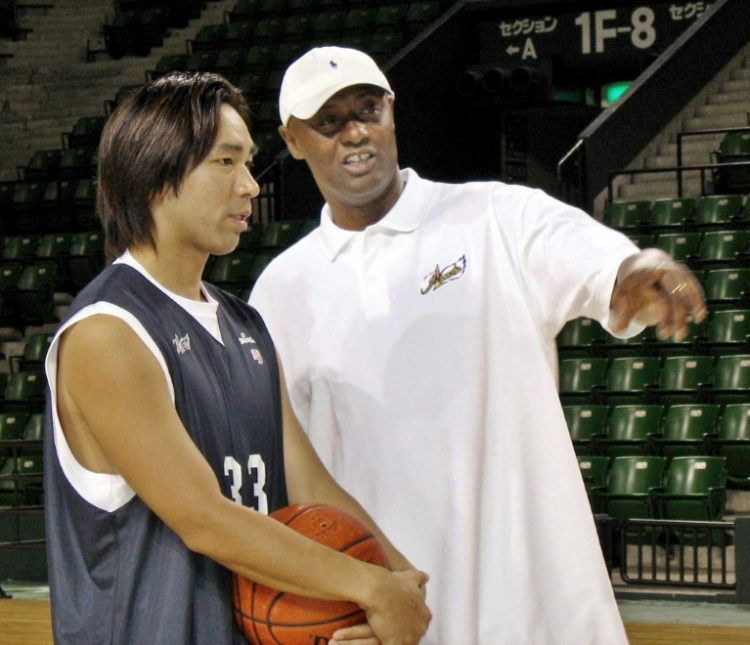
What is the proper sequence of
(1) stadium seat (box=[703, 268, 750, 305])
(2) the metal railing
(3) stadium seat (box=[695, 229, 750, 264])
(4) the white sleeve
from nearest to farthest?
1. (4) the white sleeve
2. (2) the metal railing
3. (1) stadium seat (box=[703, 268, 750, 305])
4. (3) stadium seat (box=[695, 229, 750, 264])

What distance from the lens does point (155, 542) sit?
200 centimetres

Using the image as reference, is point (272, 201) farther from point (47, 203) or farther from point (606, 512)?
point (606, 512)

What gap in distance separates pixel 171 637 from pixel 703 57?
12.9 meters

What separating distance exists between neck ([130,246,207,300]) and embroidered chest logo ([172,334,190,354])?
9 centimetres

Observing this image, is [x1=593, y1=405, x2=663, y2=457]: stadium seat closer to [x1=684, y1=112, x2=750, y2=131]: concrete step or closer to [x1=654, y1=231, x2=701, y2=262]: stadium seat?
[x1=654, y1=231, x2=701, y2=262]: stadium seat

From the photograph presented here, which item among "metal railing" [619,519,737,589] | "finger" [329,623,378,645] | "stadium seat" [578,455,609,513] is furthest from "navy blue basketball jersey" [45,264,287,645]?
"stadium seat" [578,455,609,513]

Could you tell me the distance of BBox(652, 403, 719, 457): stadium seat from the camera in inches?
346

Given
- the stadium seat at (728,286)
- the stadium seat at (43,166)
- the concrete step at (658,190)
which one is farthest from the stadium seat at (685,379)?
the stadium seat at (43,166)

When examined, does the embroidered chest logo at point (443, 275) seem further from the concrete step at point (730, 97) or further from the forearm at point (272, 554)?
the concrete step at point (730, 97)

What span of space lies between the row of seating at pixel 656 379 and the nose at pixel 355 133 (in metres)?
6.85

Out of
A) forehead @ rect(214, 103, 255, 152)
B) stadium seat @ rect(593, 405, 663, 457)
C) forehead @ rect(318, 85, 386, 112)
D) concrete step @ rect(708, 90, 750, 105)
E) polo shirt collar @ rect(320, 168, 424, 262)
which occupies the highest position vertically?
concrete step @ rect(708, 90, 750, 105)

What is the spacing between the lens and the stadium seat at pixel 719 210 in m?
11.1

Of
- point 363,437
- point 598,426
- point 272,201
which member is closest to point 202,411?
point 363,437

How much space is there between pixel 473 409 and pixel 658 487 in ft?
19.8
